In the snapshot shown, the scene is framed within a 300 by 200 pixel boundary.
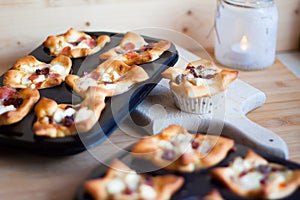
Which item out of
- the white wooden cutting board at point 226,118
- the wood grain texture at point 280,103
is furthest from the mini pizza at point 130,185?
the wood grain texture at point 280,103

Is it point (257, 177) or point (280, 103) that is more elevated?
point (257, 177)

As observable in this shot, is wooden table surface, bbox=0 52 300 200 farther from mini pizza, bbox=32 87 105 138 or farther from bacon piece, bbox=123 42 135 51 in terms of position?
bacon piece, bbox=123 42 135 51

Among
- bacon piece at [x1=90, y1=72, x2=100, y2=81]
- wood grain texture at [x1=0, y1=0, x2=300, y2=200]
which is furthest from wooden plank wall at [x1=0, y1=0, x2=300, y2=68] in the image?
bacon piece at [x1=90, y1=72, x2=100, y2=81]

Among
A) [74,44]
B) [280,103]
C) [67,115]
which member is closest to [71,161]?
[67,115]

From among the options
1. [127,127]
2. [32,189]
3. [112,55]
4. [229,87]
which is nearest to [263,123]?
[229,87]

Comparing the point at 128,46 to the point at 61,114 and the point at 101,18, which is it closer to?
the point at 101,18

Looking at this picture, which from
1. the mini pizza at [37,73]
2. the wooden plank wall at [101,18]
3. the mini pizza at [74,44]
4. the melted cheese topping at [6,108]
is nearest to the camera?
the melted cheese topping at [6,108]

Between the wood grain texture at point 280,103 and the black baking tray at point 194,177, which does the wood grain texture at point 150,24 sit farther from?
the black baking tray at point 194,177
